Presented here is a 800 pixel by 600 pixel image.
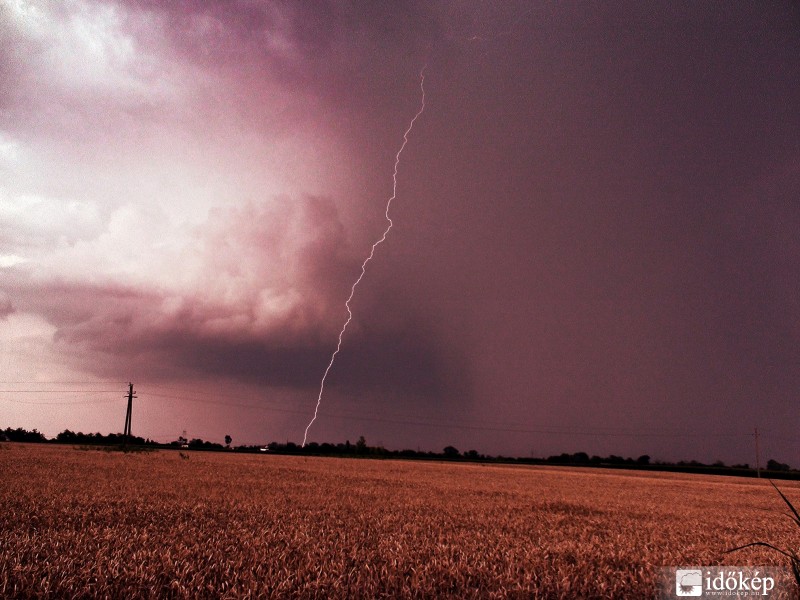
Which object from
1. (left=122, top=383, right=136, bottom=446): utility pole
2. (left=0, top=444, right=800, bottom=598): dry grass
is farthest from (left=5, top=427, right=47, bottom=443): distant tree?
(left=0, top=444, right=800, bottom=598): dry grass

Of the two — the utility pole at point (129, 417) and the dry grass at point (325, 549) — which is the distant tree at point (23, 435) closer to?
the utility pole at point (129, 417)

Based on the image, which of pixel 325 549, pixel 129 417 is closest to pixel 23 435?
pixel 129 417

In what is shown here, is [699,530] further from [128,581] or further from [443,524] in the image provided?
[128,581]

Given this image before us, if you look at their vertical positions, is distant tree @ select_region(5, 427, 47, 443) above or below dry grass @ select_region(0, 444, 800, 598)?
below

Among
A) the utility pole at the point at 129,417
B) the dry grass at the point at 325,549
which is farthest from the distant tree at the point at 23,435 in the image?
the dry grass at the point at 325,549

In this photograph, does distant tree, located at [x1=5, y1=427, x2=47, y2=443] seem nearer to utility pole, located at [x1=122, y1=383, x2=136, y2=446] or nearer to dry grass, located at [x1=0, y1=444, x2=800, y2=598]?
utility pole, located at [x1=122, y1=383, x2=136, y2=446]

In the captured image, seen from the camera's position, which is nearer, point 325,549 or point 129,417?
point 325,549

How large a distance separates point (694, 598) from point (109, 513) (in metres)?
7.88

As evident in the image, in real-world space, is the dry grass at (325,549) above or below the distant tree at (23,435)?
above

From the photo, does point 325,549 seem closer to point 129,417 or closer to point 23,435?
point 129,417

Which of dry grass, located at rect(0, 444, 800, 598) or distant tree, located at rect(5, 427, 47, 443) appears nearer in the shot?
dry grass, located at rect(0, 444, 800, 598)

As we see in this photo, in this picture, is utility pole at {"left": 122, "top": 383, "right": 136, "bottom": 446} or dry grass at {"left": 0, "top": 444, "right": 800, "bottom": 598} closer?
dry grass at {"left": 0, "top": 444, "right": 800, "bottom": 598}

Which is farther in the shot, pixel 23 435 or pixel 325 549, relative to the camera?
pixel 23 435

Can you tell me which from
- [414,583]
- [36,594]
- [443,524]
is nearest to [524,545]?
[443,524]
